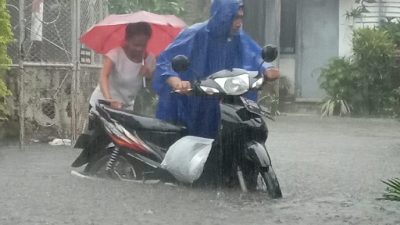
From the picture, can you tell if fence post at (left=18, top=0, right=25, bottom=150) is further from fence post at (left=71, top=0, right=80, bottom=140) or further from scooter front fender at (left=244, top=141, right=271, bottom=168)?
scooter front fender at (left=244, top=141, right=271, bottom=168)

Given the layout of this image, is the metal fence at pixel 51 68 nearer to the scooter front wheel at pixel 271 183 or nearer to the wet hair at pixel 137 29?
the wet hair at pixel 137 29

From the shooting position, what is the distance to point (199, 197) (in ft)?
24.8

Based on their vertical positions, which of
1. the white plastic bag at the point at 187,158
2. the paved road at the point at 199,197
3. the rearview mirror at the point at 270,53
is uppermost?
the rearview mirror at the point at 270,53

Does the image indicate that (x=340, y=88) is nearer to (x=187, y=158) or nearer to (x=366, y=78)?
(x=366, y=78)

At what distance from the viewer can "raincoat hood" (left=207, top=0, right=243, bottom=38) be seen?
7.94 meters

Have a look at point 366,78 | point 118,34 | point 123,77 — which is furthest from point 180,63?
point 366,78

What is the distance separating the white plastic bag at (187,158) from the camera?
772cm

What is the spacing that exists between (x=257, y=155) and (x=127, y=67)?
2.74 metres

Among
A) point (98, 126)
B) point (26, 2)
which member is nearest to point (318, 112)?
point (26, 2)

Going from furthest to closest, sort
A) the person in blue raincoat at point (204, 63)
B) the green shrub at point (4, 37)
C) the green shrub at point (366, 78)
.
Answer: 1. the green shrub at point (366, 78)
2. the green shrub at point (4, 37)
3. the person in blue raincoat at point (204, 63)

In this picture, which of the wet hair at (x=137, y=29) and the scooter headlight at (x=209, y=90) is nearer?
the scooter headlight at (x=209, y=90)

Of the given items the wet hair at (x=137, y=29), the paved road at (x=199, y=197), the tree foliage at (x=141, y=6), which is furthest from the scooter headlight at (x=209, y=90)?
the tree foliage at (x=141, y=6)

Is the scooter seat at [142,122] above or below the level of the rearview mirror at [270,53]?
below

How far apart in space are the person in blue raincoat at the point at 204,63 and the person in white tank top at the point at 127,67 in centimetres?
117
